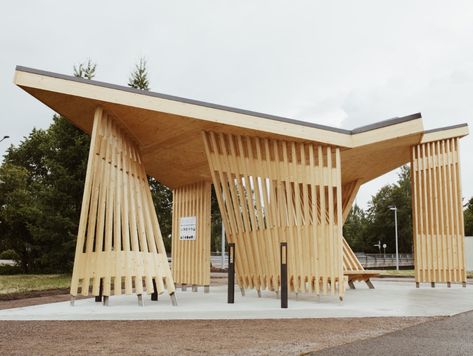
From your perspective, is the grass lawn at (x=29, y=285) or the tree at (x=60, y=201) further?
the tree at (x=60, y=201)

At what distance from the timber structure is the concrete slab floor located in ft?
1.24

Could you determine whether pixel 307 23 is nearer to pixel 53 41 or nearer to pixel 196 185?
pixel 196 185

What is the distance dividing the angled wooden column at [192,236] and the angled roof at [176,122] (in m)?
1.46

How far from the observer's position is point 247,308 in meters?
9.05

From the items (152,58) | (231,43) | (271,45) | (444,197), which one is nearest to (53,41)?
(231,43)

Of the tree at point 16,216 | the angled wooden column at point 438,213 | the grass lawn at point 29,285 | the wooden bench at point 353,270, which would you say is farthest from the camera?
the tree at point 16,216

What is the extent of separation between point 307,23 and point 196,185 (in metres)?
5.33

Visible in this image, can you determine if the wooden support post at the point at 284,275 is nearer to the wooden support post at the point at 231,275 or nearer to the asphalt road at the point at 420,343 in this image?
the wooden support post at the point at 231,275

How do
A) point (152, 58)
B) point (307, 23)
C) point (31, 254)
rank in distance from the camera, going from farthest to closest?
point (152, 58)
point (31, 254)
point (307, 23)

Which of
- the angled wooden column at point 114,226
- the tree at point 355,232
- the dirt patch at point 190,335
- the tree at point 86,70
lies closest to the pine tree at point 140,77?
the tree at point 86,70

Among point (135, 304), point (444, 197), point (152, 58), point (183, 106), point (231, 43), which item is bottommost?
point (135, 304)

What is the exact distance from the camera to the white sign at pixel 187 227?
13.8 meters

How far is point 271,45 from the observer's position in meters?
13.8

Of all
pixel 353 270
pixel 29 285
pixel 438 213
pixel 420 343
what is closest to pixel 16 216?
pixel 29 285
